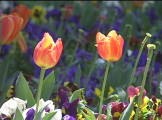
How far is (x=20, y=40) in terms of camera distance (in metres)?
2.44

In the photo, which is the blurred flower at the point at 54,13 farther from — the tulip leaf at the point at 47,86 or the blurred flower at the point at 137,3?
the tulip leaf at the point at 47,86

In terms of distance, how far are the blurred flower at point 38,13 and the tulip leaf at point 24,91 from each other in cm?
275

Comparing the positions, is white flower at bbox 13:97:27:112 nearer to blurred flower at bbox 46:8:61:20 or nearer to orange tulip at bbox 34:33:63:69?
orange tulip at bbox 34:33:63:69

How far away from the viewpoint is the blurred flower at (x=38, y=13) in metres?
4.49

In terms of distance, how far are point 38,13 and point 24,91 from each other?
282cm

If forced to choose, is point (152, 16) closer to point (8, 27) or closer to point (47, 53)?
point (8, 27)

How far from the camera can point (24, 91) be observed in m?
1.75

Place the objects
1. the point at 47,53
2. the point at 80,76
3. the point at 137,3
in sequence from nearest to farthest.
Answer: the point at 47,53 → the point at 80,76 → the point at 137,3

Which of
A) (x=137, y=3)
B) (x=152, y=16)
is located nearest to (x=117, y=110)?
(x=152, y=16)

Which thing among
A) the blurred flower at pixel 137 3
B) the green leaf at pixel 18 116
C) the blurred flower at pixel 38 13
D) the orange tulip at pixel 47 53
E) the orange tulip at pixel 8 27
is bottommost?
the blurred flower at pixel 38 13

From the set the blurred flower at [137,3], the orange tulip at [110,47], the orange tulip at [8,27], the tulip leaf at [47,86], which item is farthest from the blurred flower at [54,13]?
the orange tulip at [110,47]

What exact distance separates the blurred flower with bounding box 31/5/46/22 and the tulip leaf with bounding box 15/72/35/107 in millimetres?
2749

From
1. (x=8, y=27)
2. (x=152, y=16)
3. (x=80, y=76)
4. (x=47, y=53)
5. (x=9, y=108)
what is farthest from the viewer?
(x=152, y=16)

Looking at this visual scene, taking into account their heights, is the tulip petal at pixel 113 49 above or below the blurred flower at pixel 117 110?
above
